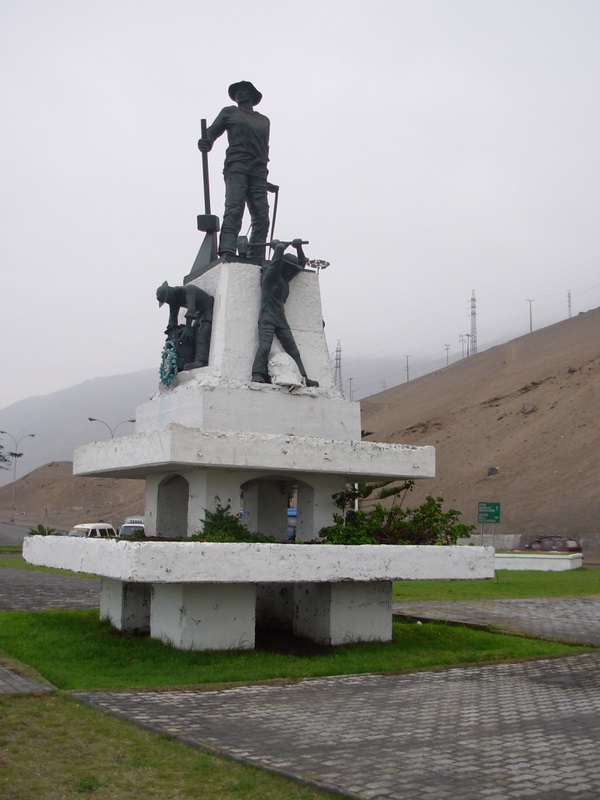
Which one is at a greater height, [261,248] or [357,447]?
[261,248]

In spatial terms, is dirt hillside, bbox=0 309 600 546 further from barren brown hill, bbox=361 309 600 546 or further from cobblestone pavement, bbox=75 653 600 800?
cobblestone pavement, bbox=75 653 600 800

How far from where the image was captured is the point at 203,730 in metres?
6.26

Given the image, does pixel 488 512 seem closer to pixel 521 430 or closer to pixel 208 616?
pixel 208 616

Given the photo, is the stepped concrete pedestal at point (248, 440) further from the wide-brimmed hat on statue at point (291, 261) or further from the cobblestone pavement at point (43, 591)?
the cobblestone pavement at point (43, 591)

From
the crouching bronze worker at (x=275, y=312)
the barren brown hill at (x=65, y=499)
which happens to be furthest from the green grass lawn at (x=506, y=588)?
the barren brown hill at (x=65, y=499)

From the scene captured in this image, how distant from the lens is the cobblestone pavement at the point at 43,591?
15633 millimetres

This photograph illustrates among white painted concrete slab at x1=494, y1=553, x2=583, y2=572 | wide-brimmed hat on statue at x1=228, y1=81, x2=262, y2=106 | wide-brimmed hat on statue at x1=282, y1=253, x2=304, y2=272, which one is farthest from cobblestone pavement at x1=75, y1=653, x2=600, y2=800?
white painted concrete slab at x1=494, y1=553, x2=583, y2=572

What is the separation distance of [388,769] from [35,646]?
577 cm

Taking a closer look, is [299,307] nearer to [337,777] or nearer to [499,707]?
[499,707]

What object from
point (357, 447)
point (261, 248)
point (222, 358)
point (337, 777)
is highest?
point (261, 248)

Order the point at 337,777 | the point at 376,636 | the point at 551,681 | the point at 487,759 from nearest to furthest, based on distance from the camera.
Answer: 1. the point at 337,777
2. the point at 487,759
3. the point at 551,681
4. the point at 376,636

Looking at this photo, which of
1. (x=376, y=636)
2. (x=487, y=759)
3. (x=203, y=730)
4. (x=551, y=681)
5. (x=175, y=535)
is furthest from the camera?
(x=175, y=535)

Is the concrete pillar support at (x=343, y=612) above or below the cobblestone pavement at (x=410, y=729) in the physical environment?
above

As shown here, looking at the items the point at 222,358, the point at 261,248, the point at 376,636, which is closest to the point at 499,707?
the point at 376,636
